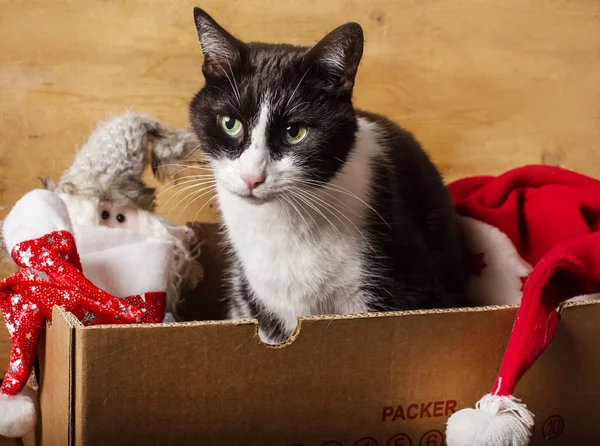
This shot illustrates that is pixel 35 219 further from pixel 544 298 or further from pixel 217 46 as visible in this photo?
pixel 544 298

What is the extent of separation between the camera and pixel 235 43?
919 mm

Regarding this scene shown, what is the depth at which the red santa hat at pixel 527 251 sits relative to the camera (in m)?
0.81

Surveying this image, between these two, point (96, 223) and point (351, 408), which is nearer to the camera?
point (351, 408)

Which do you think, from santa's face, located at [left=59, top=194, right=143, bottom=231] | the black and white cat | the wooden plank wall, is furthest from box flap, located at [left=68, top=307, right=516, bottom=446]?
the wooden plank wall

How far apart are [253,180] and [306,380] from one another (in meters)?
0.24

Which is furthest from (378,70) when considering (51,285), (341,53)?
(51,285)

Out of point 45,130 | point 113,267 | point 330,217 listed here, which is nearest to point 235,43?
point 330,217

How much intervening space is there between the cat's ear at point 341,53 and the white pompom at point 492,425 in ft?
1.38

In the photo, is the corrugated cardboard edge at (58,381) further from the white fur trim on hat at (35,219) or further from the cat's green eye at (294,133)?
→ the cat's green eye at (294,133)

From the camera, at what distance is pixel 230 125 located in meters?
0.92

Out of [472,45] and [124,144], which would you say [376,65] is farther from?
[124,144]

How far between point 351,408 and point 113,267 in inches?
16.6

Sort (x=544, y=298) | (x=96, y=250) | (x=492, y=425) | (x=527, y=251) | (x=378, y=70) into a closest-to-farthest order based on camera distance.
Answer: (x=492, y=425) < (x=544, y=298) < (x=96, y=250) < (x=527, y=251) < (x=378, y=70)

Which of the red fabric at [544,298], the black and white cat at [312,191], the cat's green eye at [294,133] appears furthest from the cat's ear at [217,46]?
the red fabric at [544,298]
